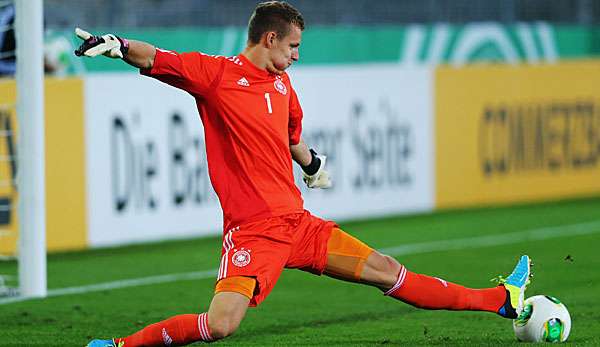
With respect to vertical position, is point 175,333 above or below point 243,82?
below

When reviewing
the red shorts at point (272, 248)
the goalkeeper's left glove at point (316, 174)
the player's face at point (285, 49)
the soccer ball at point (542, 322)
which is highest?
the player's face at point (285, 49)

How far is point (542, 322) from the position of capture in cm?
697

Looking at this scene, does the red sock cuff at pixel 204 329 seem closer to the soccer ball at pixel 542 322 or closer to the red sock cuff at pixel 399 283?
the red sock cuff at pixel 399 283

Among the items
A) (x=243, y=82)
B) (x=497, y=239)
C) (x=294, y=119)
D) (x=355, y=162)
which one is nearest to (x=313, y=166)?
(x=294, y=119)

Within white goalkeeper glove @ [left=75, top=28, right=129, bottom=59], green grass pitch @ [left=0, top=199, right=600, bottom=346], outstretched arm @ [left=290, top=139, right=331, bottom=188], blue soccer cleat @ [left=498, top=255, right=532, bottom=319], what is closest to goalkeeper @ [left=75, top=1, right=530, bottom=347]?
white goalkeeper glove @ [left=75, top=28, right=129, bottom=59]

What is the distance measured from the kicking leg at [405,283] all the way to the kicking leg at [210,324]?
0.54 metres

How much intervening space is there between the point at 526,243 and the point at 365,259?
5803 millimetres

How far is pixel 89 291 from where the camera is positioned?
9.59m

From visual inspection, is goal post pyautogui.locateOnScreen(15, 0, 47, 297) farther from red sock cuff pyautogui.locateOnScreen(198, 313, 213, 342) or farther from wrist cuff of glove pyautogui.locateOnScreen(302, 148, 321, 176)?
red sock cuff pyautogui.locateOnScreen(198, 313, 213, 342)

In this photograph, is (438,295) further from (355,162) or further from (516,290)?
(355,162)

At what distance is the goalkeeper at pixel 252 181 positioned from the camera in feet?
20.2

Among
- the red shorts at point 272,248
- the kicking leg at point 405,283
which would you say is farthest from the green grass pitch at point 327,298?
the red shorts at point 272,248

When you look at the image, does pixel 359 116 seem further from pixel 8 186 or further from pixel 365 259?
pixel 365 259

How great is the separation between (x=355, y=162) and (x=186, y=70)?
7958 mm
